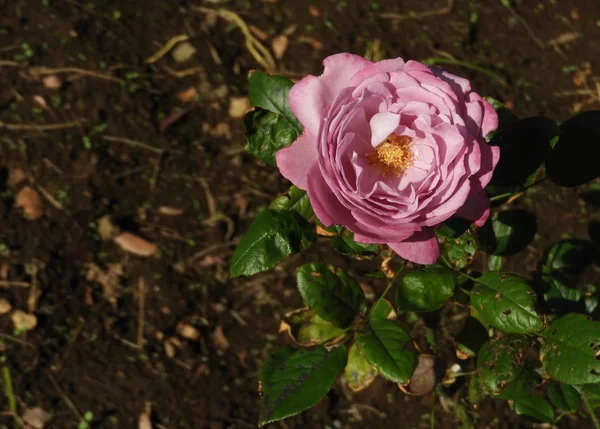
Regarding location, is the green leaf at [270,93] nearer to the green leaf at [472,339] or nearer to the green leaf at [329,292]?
the green leaf at [329,292]

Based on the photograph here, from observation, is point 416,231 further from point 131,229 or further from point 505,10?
point 505,10

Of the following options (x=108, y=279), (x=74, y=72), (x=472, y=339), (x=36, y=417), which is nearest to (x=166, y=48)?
(x=74, y=72)

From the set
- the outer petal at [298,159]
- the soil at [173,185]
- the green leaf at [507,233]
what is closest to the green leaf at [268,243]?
the outer petal at [298,159]

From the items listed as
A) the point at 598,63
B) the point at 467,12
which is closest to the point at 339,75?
the point at 467,12

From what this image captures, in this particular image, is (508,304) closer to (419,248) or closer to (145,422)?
(419,248)

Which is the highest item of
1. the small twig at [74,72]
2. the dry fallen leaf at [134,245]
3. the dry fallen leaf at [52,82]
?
the small twig at [74,72]

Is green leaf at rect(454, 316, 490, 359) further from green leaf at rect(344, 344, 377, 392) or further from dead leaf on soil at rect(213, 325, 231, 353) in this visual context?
dead leaf on soil at rect(213, 325, 231, 353)
